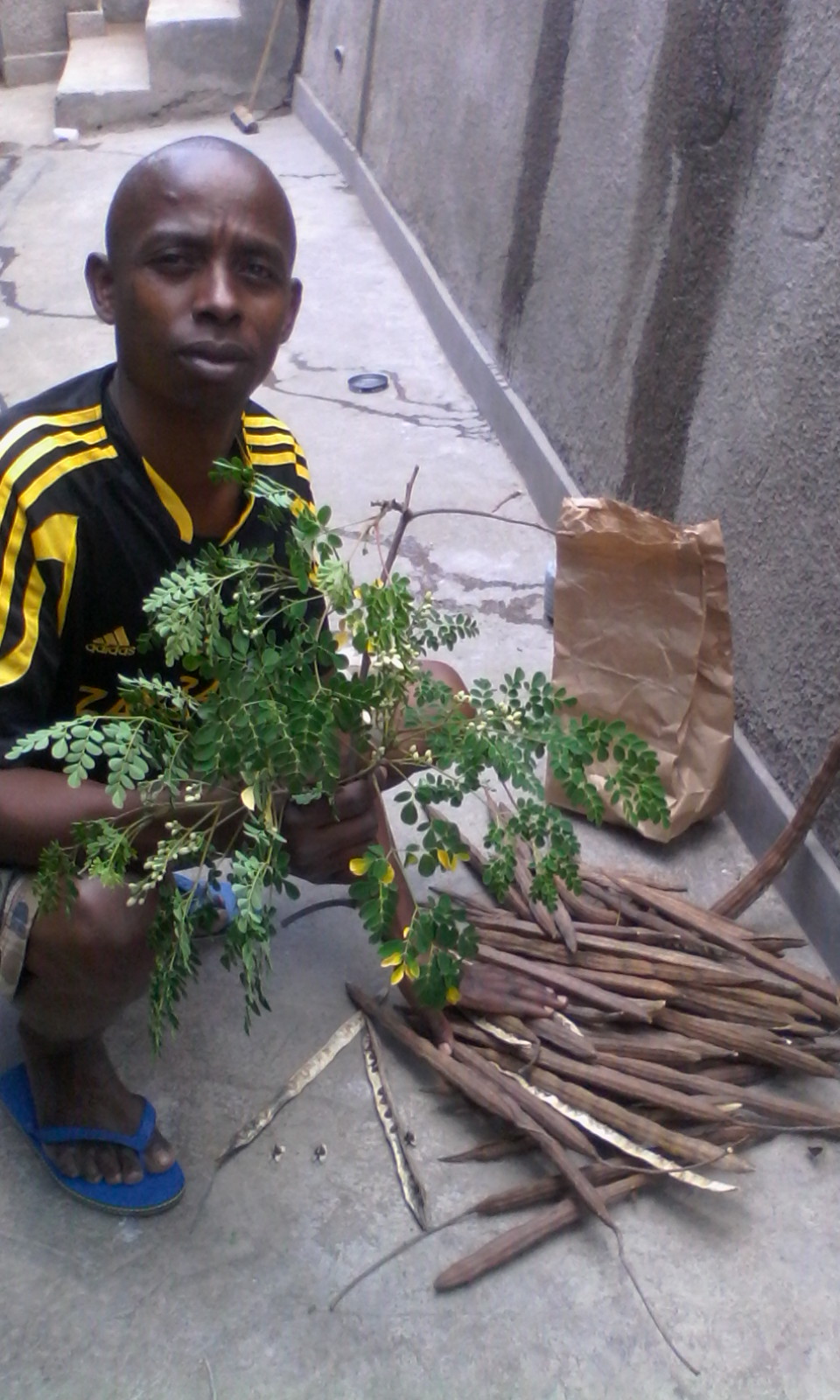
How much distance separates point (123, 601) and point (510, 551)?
2.01 meters

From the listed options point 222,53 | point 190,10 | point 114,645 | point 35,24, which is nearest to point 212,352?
point 114,645

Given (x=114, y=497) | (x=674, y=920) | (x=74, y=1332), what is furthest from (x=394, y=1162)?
(x=114, y=497)

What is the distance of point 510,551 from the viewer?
3.68 metres

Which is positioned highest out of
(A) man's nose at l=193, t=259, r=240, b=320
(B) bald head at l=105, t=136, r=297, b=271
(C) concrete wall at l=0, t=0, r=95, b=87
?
(B) bald head at l=105, t=136, r=297, b=271

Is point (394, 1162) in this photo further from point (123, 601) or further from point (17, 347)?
point (17, 347)

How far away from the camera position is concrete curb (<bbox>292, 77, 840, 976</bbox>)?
232cm

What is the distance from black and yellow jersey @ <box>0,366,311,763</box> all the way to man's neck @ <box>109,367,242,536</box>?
2 cm

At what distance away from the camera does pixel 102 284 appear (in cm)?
184

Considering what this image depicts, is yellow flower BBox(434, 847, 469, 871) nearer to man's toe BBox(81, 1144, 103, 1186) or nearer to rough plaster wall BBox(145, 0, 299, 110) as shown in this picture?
man's toe BBox(81, 1144, 103, 1186)

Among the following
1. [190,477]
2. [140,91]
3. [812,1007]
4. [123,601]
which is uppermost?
[190,477]

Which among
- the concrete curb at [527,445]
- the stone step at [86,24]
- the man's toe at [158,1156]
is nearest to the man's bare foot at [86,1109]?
the man's toe at [158,1156]

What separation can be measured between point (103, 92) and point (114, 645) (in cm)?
784

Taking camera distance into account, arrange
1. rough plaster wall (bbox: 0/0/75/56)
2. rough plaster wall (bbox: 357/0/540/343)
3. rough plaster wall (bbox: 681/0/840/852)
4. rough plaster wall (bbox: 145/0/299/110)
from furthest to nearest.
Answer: rough plaster wall (bbox: 0/0/75/56)
rough plaster wall (bbox: 145/0/299/110)
rough plaster wall (bbox: 357/0/540/343)
rough plaster wall (bbox: 681/0/840/852)

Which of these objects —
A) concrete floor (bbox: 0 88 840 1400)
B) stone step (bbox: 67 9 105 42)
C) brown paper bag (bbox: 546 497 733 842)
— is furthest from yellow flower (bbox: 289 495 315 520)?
stone step (bbox: 67 9 105 42)
